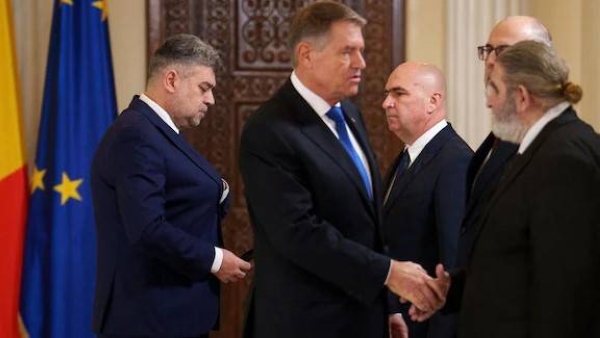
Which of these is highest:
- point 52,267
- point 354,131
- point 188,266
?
point 354,131

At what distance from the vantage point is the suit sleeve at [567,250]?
209 cm

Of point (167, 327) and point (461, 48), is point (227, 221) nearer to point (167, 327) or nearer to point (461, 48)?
point (461, 48)

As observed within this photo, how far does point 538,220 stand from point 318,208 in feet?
2.05

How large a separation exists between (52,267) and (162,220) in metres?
1.78

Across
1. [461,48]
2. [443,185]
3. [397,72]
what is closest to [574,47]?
[461,48]

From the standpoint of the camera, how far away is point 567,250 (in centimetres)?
209

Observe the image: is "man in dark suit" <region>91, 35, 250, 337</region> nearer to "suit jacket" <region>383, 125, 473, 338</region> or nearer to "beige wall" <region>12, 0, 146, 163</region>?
"suit jacket" <region>383, 125, 473, 338</region>

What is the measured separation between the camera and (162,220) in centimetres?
291

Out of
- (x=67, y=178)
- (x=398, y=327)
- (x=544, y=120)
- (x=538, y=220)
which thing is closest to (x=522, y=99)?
(x=544, y=120)

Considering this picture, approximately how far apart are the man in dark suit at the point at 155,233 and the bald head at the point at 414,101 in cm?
76

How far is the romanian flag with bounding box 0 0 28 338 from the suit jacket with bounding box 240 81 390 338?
2.17 m

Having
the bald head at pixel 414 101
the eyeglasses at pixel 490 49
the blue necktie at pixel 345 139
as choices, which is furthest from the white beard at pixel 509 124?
the bald head at pixel 414 101

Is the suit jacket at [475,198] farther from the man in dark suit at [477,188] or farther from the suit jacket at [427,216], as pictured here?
the suit jacket at [427,216]

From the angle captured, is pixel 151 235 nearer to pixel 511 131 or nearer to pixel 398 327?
pixel 398 327
